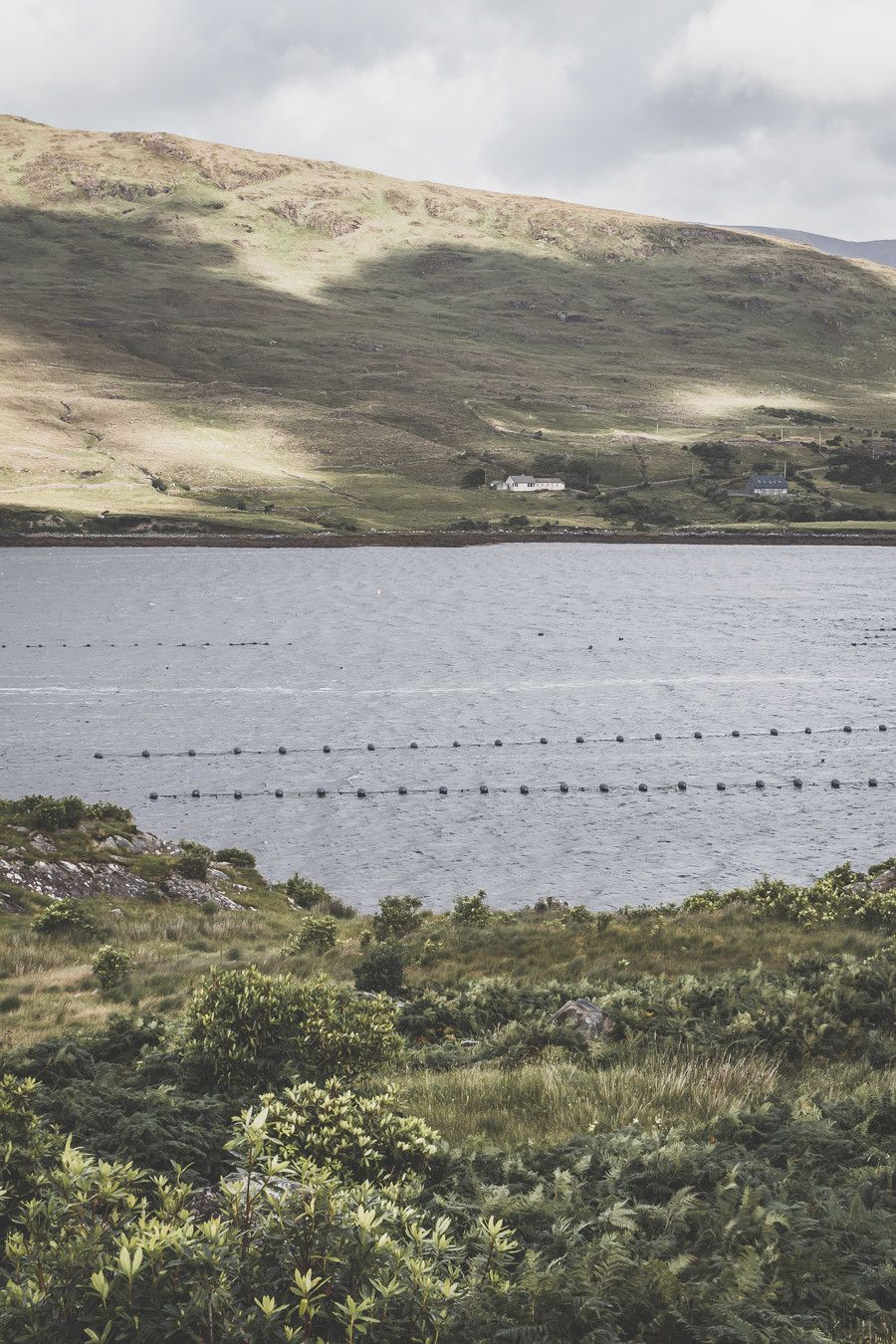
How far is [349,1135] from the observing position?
962 centimetres

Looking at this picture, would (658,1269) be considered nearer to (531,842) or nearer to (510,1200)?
(510,1200)

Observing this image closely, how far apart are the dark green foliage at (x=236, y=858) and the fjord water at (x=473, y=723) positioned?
2.76 metres

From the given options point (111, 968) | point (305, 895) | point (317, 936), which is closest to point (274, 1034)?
point (111, 968)

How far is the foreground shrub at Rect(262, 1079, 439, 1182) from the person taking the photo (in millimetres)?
9320

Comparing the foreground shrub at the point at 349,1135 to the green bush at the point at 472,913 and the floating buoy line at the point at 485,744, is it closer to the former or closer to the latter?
the green bush at the point at 472,913

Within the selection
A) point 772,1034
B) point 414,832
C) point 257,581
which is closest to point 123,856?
point 414,832

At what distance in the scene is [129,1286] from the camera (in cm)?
654

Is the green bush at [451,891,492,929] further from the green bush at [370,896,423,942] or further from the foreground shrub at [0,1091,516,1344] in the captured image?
the foreground shrub at [0,1091,516,1344]

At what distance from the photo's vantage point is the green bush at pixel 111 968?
2355cm

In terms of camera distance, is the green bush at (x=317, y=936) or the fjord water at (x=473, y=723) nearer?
the green bush at (x=317, y=936)

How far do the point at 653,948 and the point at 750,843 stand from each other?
28.3 metres

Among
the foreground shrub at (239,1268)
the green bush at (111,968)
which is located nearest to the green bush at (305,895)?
the green bush at (111,968)

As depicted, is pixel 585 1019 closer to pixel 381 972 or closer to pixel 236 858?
pixel 381 972

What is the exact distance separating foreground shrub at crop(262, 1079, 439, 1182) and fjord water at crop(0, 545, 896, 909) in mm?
35848
